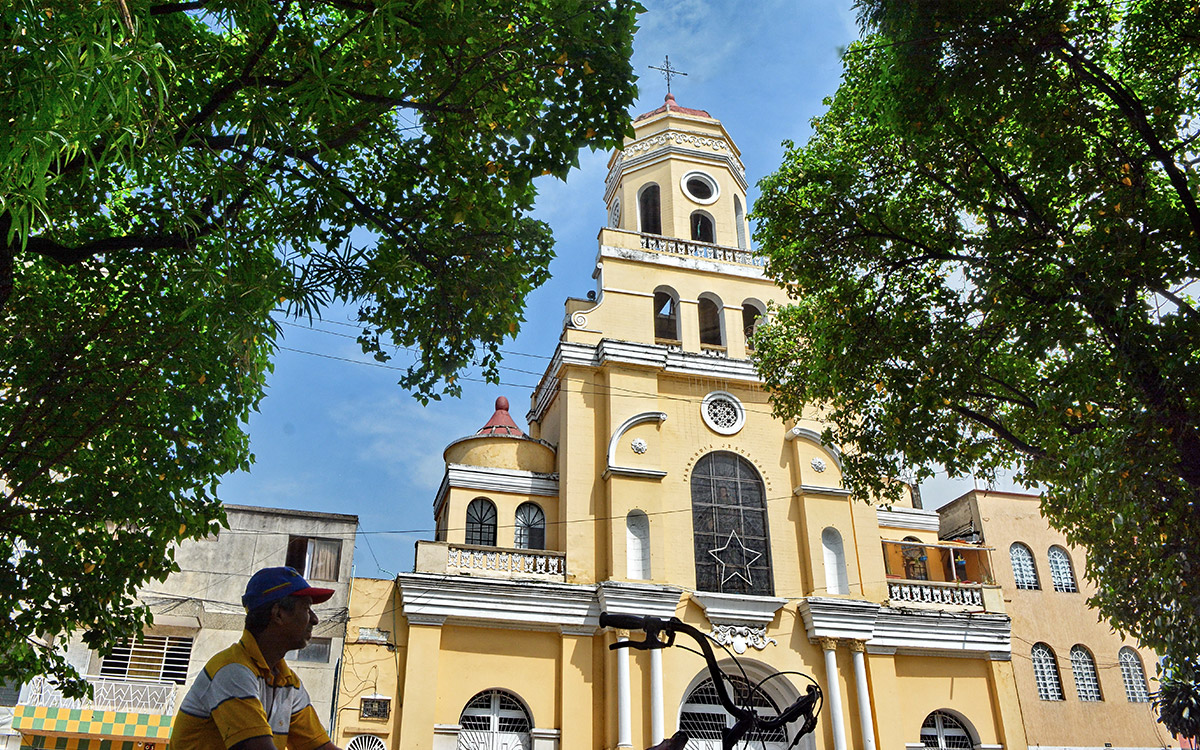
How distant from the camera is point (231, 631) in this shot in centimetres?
1730

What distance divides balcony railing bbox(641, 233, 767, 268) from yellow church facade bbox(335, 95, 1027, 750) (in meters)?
0.05

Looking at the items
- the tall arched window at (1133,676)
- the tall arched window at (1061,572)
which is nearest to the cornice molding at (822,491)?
the tall arched window at (1061,572)

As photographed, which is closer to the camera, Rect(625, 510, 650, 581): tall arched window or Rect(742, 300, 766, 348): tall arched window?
Rect(625, 510, 650, 581): tall arched window

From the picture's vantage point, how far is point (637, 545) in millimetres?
18469

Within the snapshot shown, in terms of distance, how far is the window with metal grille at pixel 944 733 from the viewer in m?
18.4

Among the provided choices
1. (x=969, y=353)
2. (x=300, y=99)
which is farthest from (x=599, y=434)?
(x=300, y=99)

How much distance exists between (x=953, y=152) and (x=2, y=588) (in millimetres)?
10317

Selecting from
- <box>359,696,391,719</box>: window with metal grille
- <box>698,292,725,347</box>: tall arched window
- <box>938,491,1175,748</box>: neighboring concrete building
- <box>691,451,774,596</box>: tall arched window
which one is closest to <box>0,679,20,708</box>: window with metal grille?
<box>359,696,391,719</box>: window with metal grille

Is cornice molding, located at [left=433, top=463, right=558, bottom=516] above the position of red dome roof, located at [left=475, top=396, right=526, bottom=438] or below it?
below

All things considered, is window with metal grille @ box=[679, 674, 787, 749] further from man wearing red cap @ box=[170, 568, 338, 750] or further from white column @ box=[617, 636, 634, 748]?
man wearing red cap @ box=[170, 568, 338, 750]

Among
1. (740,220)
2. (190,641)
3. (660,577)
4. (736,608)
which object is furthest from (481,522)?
(740,220)

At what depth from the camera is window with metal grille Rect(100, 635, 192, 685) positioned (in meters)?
16.7

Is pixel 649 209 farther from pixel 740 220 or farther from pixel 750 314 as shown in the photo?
pixel 750 314

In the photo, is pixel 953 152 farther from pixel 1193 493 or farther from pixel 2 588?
pixel 2 588
